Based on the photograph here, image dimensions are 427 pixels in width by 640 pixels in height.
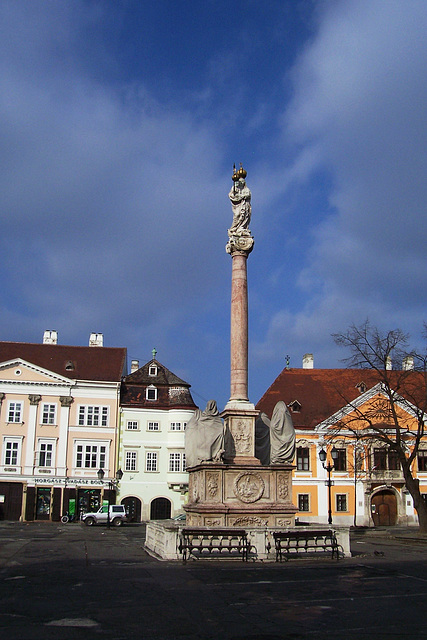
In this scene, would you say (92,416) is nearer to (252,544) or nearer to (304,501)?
(304,501)

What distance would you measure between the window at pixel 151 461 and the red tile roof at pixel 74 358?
597 cm

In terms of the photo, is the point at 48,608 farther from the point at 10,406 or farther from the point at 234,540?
the point at 10,406

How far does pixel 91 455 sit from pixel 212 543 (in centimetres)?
3159

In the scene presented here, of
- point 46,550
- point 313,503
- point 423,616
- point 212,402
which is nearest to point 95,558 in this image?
point 46,550

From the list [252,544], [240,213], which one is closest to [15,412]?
[240,213]

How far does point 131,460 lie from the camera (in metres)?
46.9

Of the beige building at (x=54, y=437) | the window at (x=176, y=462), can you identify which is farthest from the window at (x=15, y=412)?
the window at (x=176, y=462)

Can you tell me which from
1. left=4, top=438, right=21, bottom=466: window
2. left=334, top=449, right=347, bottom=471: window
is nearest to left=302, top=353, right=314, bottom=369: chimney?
left=334, top=449, right=347, bottom=471: window

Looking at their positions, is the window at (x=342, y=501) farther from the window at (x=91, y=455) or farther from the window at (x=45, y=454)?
the window at (x=45, y=454)

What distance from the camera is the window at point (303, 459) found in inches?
1750

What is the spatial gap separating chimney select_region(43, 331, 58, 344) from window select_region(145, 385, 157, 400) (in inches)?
395

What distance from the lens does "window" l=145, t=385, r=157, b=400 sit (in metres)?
49.2

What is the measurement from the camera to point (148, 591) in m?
11.2

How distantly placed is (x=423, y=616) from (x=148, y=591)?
455 centimetres
